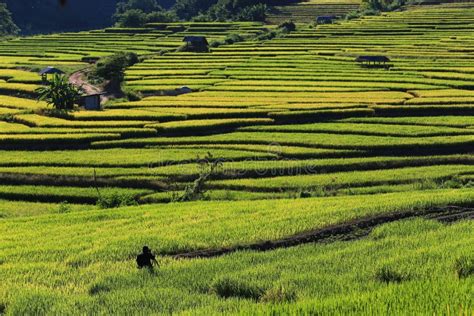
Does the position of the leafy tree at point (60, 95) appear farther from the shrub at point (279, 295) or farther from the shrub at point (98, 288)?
the shrub at point (279, 295)

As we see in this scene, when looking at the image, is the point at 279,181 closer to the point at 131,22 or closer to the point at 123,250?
the point at 123,250

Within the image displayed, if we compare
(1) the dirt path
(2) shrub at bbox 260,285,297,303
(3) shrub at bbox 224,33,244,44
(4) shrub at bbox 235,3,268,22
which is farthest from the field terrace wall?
(4) shrub at bbox 235,3,268,22

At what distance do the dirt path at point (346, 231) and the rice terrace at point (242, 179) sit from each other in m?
0.08

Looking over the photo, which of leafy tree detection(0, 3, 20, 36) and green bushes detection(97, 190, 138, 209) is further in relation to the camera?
leafy tree detection(0, 3, 20, 36)

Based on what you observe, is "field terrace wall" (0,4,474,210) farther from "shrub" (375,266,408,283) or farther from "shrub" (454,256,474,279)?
"shrub" (454,256,474,279)

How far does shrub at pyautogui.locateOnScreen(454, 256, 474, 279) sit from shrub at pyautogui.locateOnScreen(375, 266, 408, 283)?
2.96ft

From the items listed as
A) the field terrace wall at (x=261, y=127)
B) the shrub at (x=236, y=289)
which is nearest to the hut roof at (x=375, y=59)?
the field terrace wall at (x=261, y=127)

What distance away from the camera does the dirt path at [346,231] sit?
17139mm

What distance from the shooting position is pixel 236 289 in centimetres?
1207

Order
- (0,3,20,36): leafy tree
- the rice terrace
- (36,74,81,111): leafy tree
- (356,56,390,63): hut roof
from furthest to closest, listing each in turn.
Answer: (0,3,20,36): leafy tree → (356,56,390,63): hut roof → (36,74,81,111): leafy tree → the rice terrace

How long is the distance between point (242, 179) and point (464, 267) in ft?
70.0

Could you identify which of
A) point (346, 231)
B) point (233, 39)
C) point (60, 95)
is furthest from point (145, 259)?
point (233, 39)

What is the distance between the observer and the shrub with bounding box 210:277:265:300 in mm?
11969

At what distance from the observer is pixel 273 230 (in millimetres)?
18906
